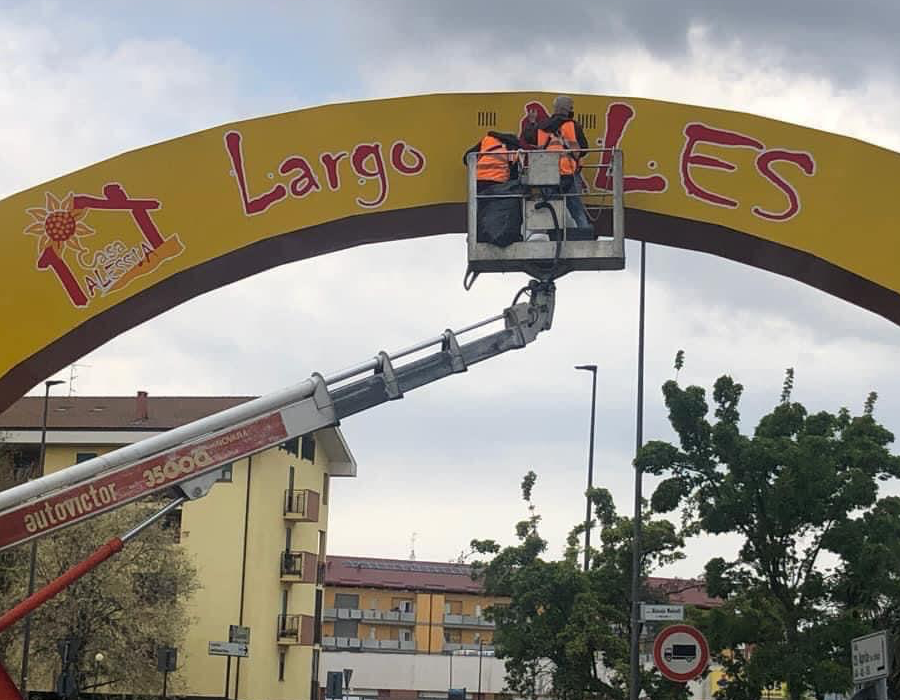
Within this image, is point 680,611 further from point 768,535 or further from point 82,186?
point 82,186

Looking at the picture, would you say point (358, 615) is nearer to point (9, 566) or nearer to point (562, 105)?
point (9, 566)

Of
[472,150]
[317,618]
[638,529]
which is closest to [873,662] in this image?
[472,150]

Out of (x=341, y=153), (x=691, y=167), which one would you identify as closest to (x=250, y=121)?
(x=341, y=153)

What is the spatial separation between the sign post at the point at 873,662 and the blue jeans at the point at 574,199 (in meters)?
3.50

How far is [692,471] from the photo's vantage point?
25.0 m

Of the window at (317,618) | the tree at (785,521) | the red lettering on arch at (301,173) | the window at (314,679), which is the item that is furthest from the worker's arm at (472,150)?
the window at (314,679)

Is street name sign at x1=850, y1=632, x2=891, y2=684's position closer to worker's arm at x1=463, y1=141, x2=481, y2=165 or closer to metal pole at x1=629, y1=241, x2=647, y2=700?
worker's arm at x1=463, y1=141, x2=481, y2=165

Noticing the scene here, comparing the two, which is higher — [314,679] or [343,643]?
[343,643]

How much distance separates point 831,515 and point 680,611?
7.07 meters

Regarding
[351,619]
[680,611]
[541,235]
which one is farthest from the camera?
[351,619]

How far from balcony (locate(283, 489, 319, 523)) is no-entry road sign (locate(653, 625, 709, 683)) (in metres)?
46.0

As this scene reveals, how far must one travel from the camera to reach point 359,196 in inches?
461

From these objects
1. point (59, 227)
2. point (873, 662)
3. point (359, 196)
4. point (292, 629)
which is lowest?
point (873, 662)

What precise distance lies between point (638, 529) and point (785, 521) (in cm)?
531
